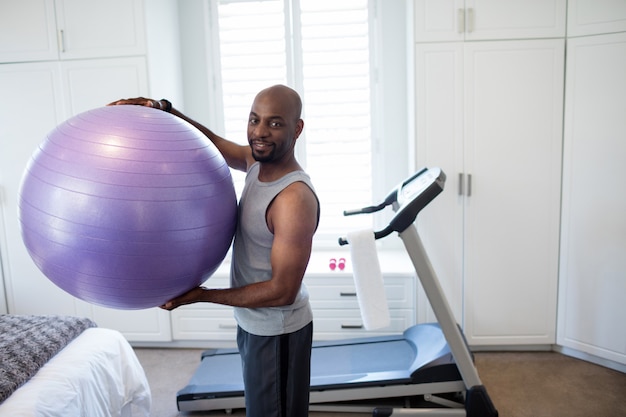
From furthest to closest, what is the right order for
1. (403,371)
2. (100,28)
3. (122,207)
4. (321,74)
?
(321,74) < (100,28) < (403,371) < (122,207)

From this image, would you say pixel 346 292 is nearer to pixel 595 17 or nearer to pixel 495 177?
pixel 495 177

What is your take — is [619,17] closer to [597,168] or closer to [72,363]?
[597,168]

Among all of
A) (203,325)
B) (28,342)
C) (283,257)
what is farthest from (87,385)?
(203,325)

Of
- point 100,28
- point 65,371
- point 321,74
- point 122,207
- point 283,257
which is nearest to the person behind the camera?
point 122,207

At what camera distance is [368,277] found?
192 centimetres

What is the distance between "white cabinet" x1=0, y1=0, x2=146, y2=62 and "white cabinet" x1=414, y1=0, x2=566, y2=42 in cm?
154

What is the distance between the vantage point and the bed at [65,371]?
4.74 feet

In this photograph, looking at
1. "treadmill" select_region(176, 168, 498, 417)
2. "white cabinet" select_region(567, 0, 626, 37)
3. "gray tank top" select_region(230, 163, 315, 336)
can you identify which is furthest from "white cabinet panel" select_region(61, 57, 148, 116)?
"white cabinet" select_region(567, 0, 626, 37)

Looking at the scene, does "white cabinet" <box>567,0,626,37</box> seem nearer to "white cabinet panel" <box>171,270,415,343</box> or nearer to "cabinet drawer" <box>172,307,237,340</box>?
"white cabinet panel" <box>171,270,415,343</box>

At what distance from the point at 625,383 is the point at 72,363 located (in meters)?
2.48

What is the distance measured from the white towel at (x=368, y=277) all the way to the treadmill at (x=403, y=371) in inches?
2.3

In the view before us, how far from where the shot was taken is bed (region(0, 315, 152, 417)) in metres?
1.44

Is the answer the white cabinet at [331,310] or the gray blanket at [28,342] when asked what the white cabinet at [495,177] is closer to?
the white cabinet at [331,310]

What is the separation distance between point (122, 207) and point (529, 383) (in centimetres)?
221
